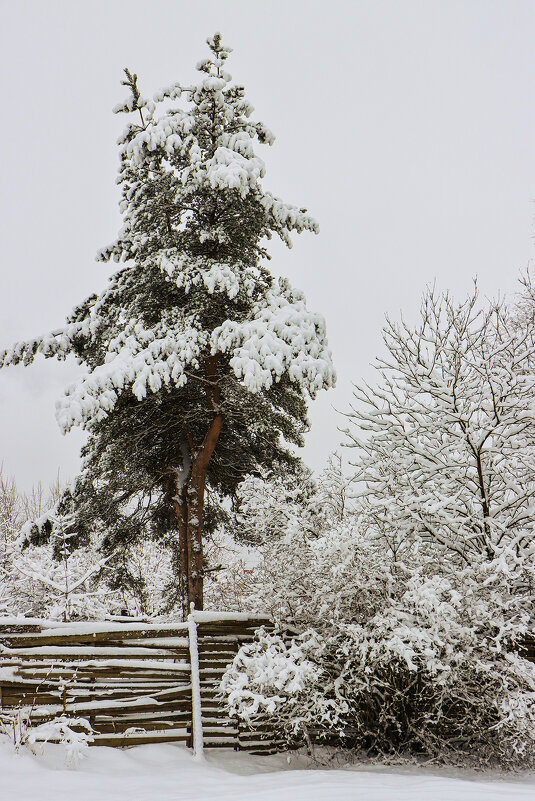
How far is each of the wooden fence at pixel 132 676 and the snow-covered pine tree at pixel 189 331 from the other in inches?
139

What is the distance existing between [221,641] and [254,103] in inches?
409

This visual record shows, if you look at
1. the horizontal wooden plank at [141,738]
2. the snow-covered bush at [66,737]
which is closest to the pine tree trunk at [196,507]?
the horizontal wooden plank at [141,738]

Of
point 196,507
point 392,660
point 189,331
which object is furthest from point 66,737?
point 189,331

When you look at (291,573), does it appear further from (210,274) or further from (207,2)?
(207,2)

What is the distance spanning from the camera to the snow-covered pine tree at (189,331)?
10.0 m

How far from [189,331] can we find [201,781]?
22.6ft

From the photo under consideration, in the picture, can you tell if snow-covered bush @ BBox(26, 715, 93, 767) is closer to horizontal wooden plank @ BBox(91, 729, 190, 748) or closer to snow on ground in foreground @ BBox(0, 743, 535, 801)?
snow on ground in foreground @ BBox(0, 743, 535, 801)

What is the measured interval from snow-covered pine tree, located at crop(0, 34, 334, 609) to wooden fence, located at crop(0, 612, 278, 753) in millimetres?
3534

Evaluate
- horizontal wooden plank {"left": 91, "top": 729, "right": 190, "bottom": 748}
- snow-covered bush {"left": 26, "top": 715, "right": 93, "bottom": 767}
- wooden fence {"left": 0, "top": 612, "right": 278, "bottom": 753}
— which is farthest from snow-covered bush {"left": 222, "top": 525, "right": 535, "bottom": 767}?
snow-covered bush {"left": 26, "top": 715, "right": 93, "bottom": 767}

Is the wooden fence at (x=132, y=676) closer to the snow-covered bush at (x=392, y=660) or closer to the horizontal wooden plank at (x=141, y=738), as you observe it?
the horizontal wooden plank at (x=141, y=738)

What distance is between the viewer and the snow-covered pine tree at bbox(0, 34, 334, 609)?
1003 centimetres

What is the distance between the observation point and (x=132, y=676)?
6.66 metres

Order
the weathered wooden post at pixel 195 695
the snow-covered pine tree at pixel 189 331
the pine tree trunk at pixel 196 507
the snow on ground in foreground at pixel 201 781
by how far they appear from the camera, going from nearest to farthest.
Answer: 1. the snow on ground in foreground at pixel 201 781
2. the weathered wooden post at pixel 195 695
3. the snow-covered pine tree at pixel 189 331
4. the pine tree trunk at pixel 196 507

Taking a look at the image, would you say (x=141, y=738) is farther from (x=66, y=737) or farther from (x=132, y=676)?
(x=66, y=737)
